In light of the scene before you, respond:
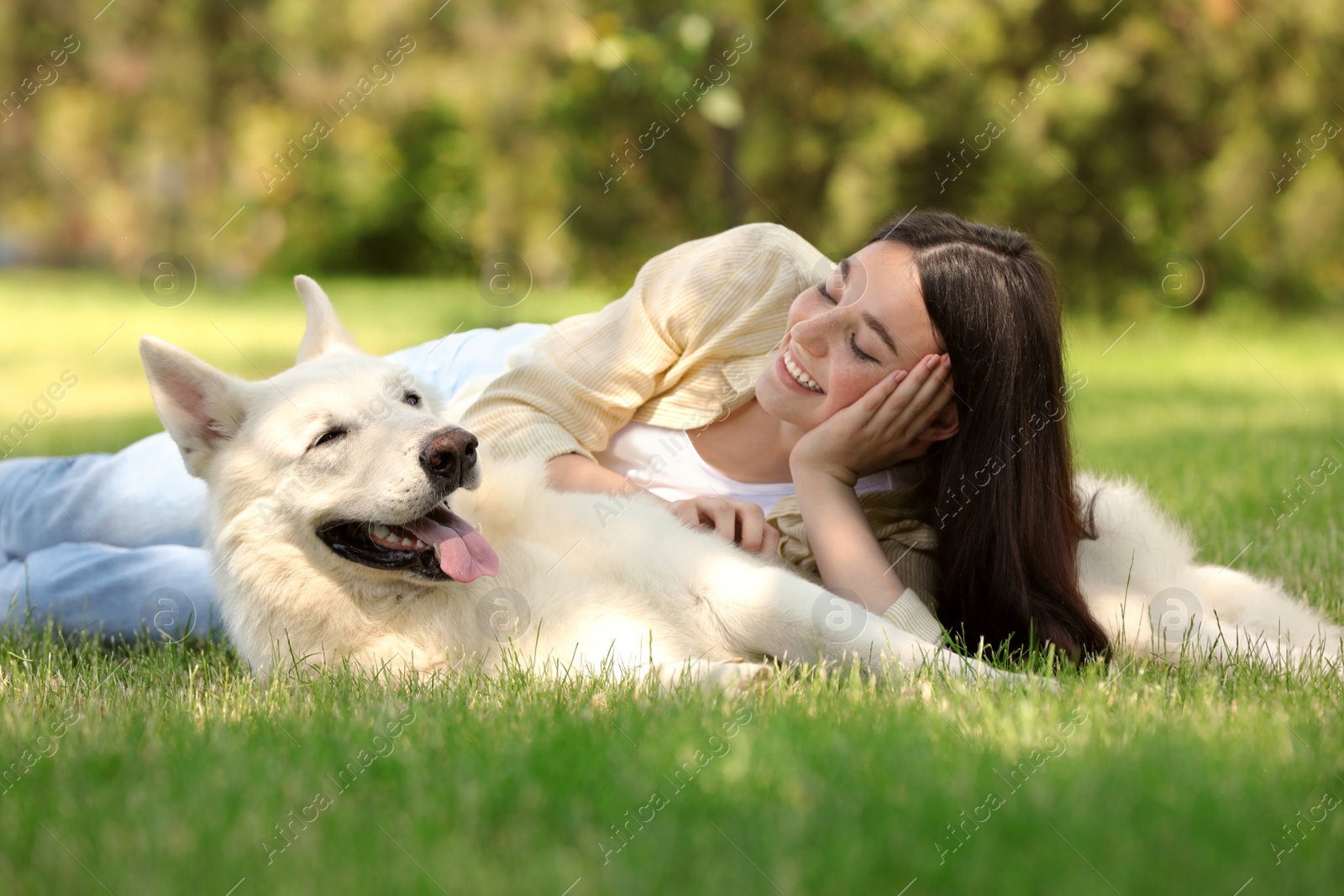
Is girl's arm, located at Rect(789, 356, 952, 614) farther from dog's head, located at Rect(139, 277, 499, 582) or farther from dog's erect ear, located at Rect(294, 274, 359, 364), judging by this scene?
dog's erect ear, located at Rect(294, 274, 359, 364)

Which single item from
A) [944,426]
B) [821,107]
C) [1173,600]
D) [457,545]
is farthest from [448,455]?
[821,107]

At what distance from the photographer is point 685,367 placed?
365 centimetres

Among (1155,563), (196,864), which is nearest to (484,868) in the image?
(196,864)

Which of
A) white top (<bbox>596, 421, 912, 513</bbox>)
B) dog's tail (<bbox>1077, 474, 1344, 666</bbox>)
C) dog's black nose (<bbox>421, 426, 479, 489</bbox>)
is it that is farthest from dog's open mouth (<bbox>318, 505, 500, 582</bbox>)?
dog's tail (<bbox>1077, 474, 1344, 666</bbox>)

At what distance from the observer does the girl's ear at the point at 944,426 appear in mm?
3342

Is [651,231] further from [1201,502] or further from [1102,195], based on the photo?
[1201,502]

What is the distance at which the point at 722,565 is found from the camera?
10.2 ft

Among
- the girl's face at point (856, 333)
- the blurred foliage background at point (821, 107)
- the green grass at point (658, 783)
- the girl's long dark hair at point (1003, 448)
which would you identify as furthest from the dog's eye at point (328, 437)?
the blurred foliage background at point (821, 107)

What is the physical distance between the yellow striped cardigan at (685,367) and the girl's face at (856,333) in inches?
11.8

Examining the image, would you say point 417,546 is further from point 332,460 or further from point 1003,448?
point 1003,448

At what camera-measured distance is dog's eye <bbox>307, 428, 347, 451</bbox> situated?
2926mm

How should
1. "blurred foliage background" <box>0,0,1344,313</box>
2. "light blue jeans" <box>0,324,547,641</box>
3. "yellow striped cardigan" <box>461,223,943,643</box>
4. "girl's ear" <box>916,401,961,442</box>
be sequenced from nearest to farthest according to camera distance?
"girl's ear" <box>916,401,961,442</box>, "yellow striped cardigan" <box>461,223,943,643</box>, "light blue jeans" <box>0,324,547,641</box>, "blurred foliage background" <box>0,0,1344,313</box>

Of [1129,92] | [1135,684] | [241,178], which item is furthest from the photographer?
[241,178]

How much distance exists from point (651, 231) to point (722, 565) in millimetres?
12554
